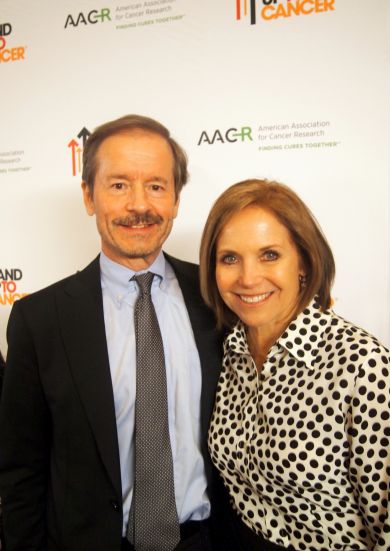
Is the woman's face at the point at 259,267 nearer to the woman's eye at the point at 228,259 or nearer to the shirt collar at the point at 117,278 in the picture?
the woman's eye at the point at 228,259

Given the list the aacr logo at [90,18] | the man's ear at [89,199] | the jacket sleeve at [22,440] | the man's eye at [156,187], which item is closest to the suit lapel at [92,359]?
the jacket sleeve at [22,440]

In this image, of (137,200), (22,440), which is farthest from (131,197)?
(22,440)

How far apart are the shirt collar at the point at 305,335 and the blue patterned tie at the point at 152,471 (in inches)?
14.4

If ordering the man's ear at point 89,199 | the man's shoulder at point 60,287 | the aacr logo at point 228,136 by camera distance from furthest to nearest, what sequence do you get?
the aacr logo at point 228,136 < the man's ear at point 89,199 < the man's shoulder at point 60,287

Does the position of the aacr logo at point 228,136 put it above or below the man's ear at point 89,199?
above

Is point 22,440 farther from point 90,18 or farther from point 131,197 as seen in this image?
point 90,18

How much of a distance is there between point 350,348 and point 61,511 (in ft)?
3.24

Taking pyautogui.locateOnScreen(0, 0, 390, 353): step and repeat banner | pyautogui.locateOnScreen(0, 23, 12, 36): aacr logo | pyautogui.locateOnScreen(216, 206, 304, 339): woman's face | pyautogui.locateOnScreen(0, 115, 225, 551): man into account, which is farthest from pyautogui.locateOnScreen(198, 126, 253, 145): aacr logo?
pyautogui.locateOnScreen(0, 23, 12, 36): aacr logo

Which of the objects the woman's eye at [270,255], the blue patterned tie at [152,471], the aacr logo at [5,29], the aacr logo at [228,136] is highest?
the aacr logo at [5,29]

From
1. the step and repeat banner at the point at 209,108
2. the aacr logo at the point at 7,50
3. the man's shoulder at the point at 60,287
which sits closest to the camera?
the man's shoulder at the point at 60,287

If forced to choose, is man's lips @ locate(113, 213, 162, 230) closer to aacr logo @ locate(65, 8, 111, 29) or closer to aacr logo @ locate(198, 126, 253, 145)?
aacr logo @ locate(198, 126, 253, 145)

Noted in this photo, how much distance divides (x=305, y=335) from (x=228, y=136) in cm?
110

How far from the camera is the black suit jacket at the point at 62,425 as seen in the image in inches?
46.4

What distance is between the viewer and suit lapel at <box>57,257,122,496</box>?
1.16 m
